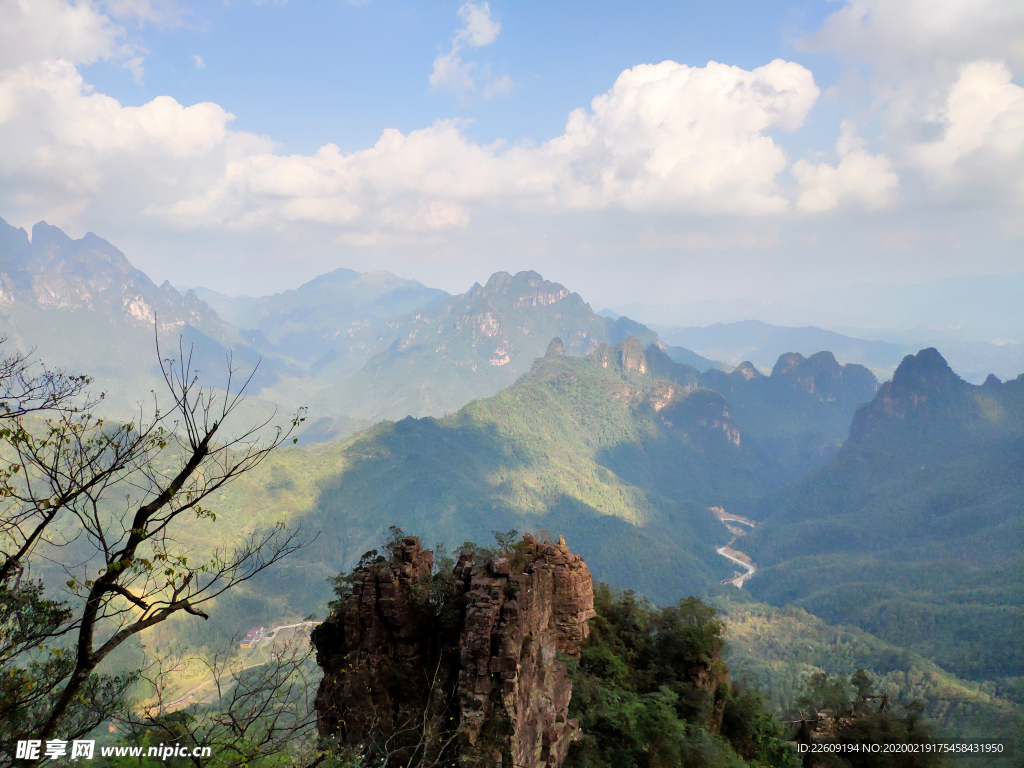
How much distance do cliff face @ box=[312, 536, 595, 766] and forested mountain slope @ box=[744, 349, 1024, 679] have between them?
63.9 meters

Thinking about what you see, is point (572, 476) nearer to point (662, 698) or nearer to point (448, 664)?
point (662, 698)

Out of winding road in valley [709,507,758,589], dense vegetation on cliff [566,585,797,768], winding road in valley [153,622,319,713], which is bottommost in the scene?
winding road in valley [153,622,319,713]

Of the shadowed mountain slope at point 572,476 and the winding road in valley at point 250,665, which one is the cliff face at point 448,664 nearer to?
the winding road in valley at point 250,665

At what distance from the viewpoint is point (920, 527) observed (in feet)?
333

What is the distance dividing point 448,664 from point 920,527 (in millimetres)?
118176

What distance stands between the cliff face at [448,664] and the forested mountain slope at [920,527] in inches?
2517

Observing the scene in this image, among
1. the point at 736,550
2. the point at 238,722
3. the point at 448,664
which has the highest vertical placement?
the point at 736,550

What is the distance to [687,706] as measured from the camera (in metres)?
18.6

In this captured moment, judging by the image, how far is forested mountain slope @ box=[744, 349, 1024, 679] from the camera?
6512 centimetres

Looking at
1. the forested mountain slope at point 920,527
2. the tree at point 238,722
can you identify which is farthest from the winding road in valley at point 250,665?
the forested mountain slope at point 920,527

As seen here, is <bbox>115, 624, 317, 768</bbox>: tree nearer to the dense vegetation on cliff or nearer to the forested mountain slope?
the dense vegetation on cliff

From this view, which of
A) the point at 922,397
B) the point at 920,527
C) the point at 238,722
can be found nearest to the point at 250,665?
the point at 238,722

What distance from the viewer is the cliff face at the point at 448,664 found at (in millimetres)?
13482

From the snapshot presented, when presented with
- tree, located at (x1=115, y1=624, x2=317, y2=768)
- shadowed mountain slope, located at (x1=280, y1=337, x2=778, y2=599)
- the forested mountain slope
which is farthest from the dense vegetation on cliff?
shadowed mountain slope, located at (x1=280, y1=337, x2=778, y2=599)
